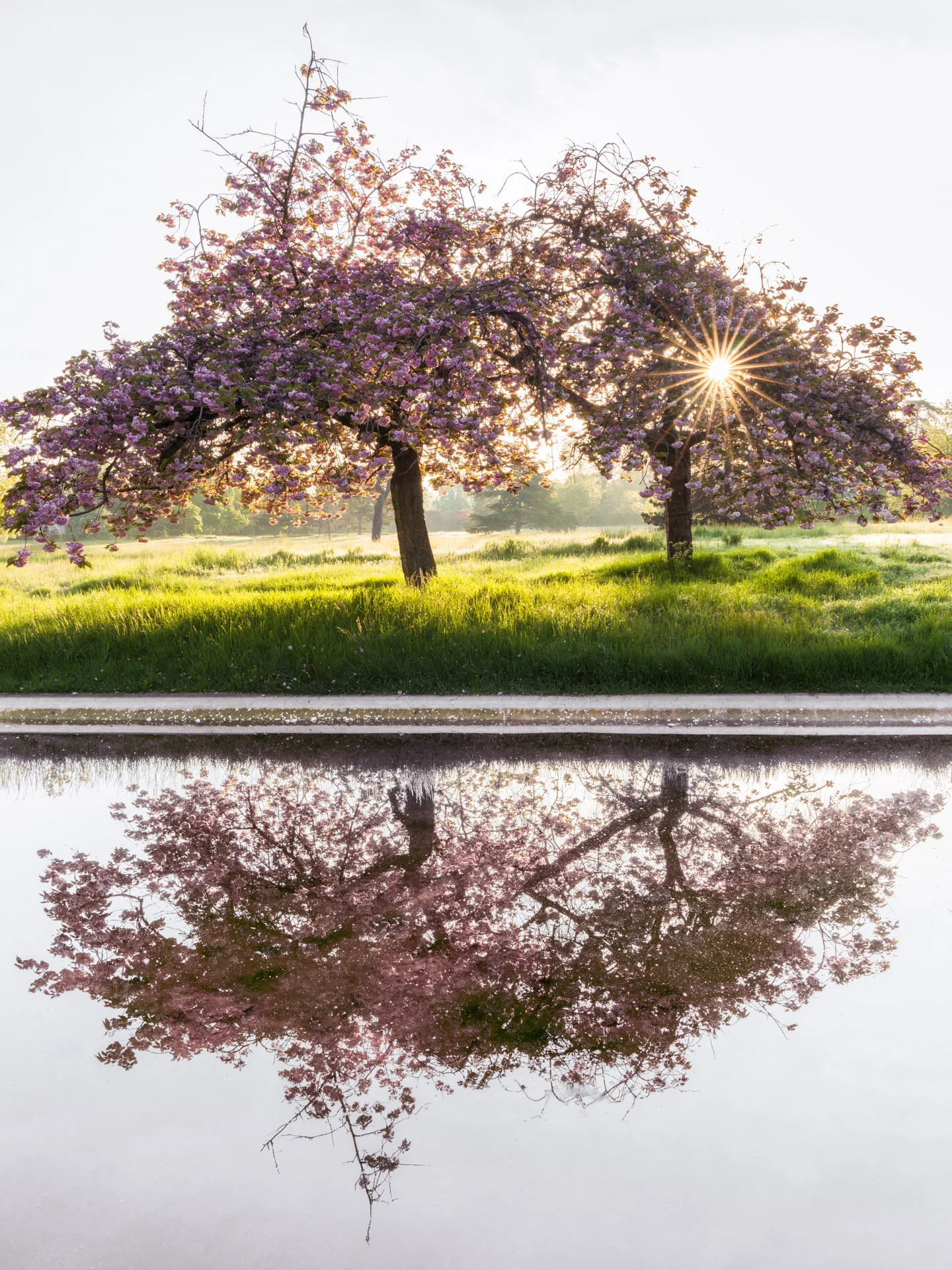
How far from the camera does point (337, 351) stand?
12.9 m

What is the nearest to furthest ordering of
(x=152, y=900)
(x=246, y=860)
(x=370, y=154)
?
(x=152, y=900) < (x=246, y=860) < (x=370, y=154)

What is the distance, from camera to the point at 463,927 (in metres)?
4.22

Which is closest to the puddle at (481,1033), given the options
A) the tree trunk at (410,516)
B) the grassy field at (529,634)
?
the grassy field at (529,634)

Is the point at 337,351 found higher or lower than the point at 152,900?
higher

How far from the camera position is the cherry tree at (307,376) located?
11555 mm

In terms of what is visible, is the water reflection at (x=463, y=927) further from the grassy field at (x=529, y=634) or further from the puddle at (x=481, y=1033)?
the grassy field at (x=529, y=634)

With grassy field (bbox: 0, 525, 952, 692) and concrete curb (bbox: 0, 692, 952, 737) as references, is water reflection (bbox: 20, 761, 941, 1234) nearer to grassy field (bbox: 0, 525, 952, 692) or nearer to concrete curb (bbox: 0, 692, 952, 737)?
concrete curb (bbox: 0, 692, 952, 737)

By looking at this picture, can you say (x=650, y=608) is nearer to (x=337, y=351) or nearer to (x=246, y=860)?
(x=337, y=351)

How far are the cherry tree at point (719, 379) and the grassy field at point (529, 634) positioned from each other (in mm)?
1672

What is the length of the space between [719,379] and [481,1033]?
12.0 meters

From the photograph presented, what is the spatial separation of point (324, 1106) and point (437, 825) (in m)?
2.53

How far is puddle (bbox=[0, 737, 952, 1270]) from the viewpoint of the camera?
2.59m

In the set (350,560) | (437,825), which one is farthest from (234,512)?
(437,825)

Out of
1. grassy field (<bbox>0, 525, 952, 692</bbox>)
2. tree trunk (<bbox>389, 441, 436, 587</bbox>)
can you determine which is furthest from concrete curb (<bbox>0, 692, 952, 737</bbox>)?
tree trunk (<bbox>389, 441, 436, 587</bbox>)
